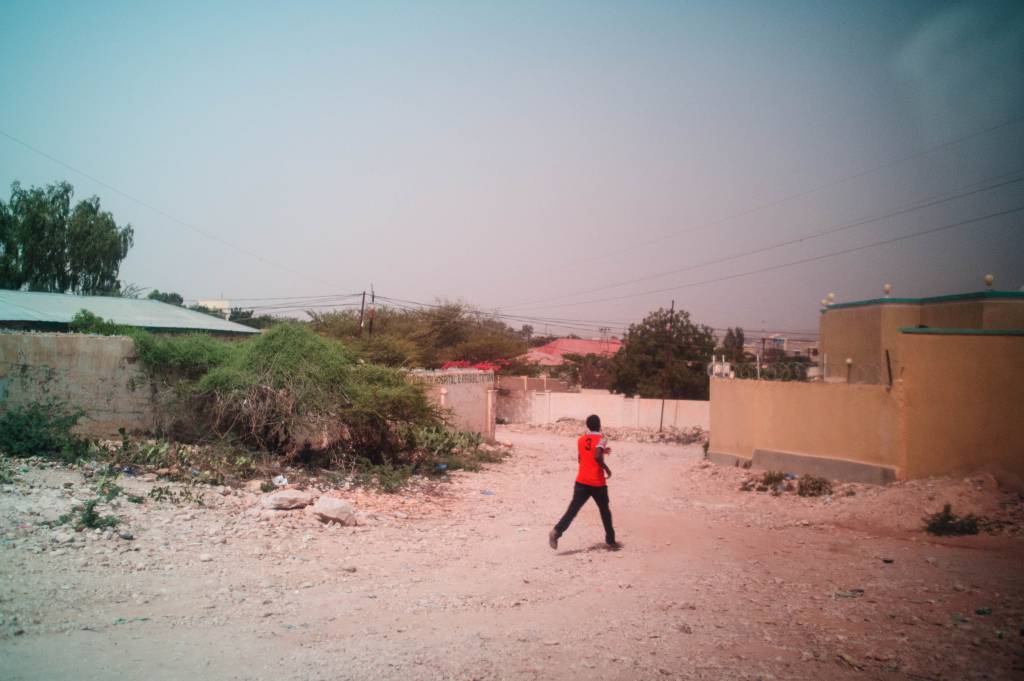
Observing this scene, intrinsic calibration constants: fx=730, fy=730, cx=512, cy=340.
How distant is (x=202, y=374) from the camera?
14141 millimetres

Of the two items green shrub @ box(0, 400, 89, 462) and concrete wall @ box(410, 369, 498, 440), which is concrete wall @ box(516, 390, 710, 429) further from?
green shrub @ box(0, 400, 89, 462)

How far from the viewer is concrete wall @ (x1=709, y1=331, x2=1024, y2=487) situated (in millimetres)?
11531

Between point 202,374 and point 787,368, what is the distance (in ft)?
40.7

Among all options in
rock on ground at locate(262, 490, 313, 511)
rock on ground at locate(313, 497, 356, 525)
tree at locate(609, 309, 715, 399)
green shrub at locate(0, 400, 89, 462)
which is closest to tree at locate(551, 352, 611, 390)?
tree at locate(609, 309, 715, 399)

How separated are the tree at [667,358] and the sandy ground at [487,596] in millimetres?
31540

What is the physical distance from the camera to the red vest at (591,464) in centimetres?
865

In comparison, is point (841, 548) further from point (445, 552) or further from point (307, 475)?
point (307, 475)

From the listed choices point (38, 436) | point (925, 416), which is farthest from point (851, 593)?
point (38, 436)

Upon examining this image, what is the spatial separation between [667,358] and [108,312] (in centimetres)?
2934

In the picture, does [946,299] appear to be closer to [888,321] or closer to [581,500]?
[888,321]

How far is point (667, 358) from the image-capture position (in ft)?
143

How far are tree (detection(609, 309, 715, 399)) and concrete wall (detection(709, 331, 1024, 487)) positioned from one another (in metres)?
27.1

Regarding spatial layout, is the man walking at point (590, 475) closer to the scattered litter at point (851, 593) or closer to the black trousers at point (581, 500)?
the black trousers at point (581, 500)

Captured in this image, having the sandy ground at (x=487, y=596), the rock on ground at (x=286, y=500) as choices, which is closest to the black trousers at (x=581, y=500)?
the sandy ground at (x=487, y=596)
